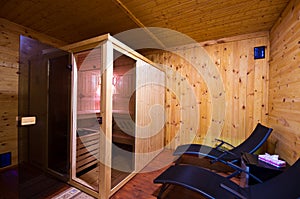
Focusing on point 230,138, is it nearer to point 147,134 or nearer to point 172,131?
point 172,131

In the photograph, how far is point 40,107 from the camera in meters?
1.82

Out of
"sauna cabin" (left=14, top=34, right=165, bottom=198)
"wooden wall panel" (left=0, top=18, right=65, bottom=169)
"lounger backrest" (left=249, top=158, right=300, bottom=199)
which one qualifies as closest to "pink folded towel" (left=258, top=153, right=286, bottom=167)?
"lounger backrest" (left=249, top=158, right=300, bottom=199)

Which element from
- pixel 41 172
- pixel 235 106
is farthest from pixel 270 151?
pixel 41 172

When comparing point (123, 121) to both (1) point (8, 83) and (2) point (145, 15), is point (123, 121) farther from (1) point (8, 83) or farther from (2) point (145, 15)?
(1) point (8, 83)

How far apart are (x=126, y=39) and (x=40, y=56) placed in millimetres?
1642

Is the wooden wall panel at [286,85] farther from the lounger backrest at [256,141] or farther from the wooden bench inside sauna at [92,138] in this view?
the wooden bench inside sauna at [92,138]

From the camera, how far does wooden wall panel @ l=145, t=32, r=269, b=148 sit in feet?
8.59

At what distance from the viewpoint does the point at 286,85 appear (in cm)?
192

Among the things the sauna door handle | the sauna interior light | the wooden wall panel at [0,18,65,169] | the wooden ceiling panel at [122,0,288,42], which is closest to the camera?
the sauna door handle

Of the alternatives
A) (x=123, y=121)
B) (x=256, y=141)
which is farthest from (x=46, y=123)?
(x=256, y=141)

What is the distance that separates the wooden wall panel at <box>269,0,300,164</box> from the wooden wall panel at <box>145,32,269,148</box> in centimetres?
22

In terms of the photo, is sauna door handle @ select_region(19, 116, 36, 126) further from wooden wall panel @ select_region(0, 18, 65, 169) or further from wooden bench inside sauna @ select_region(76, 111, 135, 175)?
wooden wall panel @ select_region(0, 18, 65, 169)

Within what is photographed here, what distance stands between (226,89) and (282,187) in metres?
1.92

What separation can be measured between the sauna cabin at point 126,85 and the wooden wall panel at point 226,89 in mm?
18
